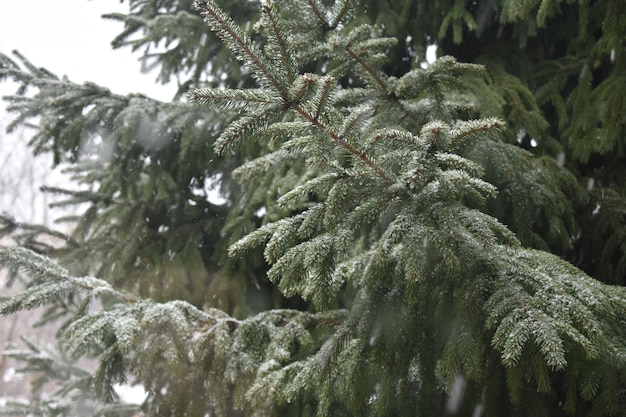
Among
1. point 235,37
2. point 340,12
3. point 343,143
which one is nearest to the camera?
point 235,37

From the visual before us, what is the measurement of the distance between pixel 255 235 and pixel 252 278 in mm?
1869

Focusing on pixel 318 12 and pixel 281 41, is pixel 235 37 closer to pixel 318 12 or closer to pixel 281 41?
pixel 281 41

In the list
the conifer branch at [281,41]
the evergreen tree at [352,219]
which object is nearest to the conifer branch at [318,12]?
the evergreen tree at [352,219]

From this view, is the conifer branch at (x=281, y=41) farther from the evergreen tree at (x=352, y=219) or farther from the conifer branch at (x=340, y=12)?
the conifer branch at (x=340, y=12)

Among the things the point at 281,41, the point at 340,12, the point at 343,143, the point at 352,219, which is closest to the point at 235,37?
the point at 281,41

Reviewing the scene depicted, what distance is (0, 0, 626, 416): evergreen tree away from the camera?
1.43m

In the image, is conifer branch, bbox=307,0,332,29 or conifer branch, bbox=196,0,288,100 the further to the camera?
conifer branch, bbox=307,0,332,29

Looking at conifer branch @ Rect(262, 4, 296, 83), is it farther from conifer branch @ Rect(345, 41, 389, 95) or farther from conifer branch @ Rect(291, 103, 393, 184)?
conifer branch @ Rect(345, 41, 389, 95)

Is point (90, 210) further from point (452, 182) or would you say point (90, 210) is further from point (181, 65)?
point (452, 182)

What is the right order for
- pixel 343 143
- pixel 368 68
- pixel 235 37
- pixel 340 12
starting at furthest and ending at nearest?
pixel 368 68, pixel 340 12, pixel 343 143, pixel 235 37

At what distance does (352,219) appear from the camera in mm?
1512

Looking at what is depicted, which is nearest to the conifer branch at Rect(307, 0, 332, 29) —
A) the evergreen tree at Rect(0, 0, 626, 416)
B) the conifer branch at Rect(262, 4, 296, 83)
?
the evergreen tree at Rect(0, 0, 626, 416)

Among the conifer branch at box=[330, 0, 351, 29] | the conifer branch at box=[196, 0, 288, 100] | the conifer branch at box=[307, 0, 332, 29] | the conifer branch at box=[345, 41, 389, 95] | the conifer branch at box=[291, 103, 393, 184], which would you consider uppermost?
the conifer branch at box=[307, 0, 332, 29]

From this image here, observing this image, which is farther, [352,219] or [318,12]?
[318,12]
